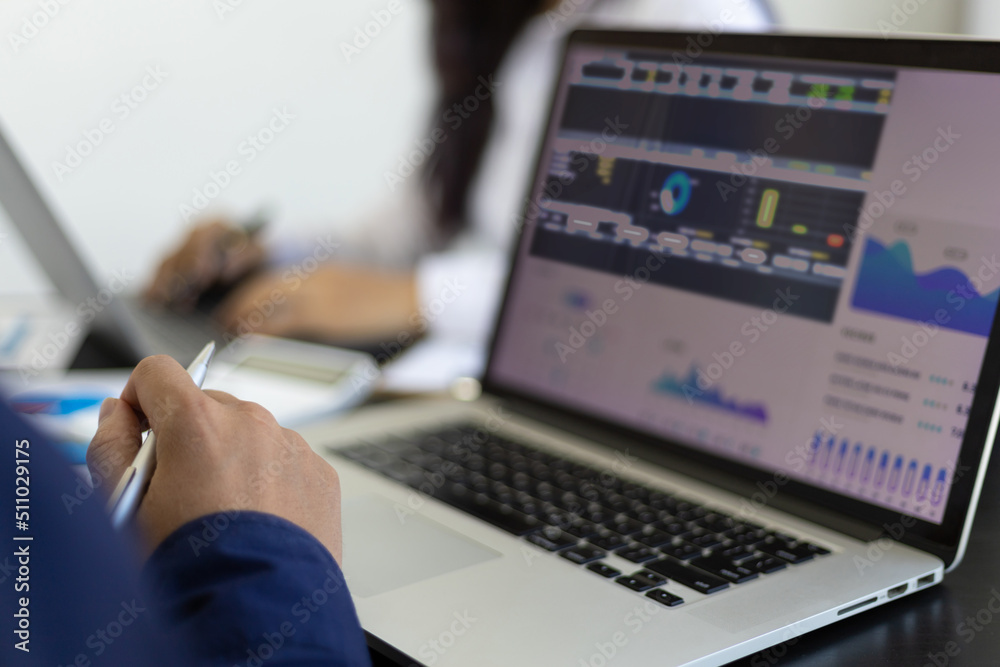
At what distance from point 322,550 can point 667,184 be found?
0.48 m

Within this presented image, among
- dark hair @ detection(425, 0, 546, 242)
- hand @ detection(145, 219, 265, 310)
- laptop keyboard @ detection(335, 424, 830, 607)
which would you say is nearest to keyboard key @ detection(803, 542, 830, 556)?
laptop keyboard @ detection(335, 424, 830, 607)

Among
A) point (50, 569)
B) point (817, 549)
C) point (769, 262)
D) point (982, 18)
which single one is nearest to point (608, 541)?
point (817, 549)

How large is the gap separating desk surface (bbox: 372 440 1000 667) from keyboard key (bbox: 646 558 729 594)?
0.05 meters

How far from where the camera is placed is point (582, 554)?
0.59 meters

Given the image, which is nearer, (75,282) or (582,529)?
(582,529)

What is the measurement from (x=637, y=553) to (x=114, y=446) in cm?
33

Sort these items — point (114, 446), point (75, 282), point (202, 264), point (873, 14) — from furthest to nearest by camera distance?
point (873, 14) → point (202, 264) → point (75, 282) → point (114, 446)

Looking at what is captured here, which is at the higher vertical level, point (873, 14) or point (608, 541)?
point (873, 14)

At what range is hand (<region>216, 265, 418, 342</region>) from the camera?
47.3 inches

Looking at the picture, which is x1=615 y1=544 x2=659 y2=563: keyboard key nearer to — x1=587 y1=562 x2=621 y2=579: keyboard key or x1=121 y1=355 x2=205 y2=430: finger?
x1=587 y1=562 x2=621 y2=579: keyboard key

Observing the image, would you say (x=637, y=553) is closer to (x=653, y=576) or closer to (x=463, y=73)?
(x=653, y=576)

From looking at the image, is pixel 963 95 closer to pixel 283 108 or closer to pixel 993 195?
pixel 993 195

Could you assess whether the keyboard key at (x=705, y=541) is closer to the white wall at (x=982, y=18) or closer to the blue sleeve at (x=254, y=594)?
the blue sleeve at (x=254, y=594)

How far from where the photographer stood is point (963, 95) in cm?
61
